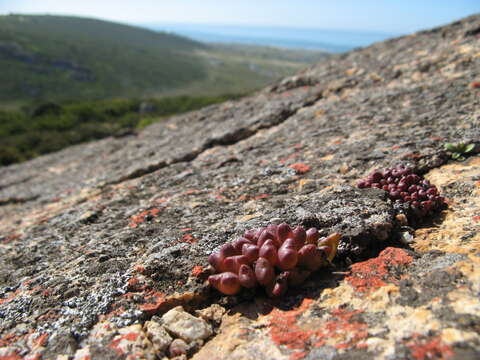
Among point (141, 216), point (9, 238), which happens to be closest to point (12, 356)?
point (141, 216)

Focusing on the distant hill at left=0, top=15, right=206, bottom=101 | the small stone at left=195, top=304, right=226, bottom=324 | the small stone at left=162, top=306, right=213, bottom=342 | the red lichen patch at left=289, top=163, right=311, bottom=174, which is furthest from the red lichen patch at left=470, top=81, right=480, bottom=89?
the distant hill at left=0, top=15, right=206, bottom=101

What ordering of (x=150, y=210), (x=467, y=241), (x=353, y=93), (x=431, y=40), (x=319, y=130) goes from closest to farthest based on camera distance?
1. (x=467, y=241)
2. (x=150, y=210)
3. (x=319, y=130)
4. (x=353, y=93)
5. (x=431, y=40)

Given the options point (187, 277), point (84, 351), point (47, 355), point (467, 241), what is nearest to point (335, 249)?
point (467, 241)

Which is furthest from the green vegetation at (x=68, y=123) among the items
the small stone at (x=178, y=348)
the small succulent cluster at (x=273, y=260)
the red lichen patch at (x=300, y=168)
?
the small stone at (x=178, y=348)

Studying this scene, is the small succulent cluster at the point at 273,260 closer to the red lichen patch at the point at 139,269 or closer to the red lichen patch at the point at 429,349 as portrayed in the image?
the red lichen patch at the point at 139,269

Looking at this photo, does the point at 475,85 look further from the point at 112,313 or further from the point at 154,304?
the point at 112,313

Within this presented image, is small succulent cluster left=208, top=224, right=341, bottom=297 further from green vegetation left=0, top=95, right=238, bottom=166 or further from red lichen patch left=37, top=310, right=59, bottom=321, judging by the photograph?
green vegetation left=0, top=95, right=238, bottom=166

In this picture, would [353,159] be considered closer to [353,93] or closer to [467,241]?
[467,241]
